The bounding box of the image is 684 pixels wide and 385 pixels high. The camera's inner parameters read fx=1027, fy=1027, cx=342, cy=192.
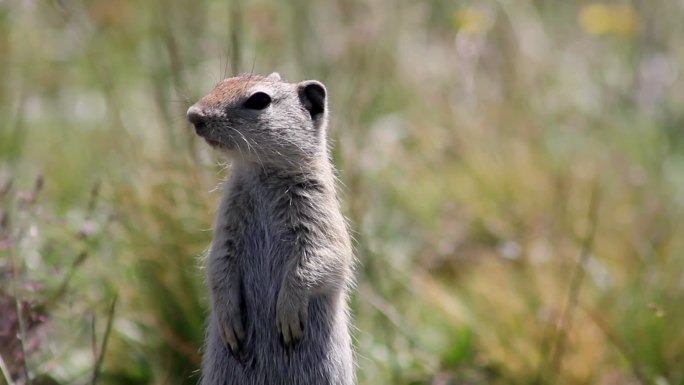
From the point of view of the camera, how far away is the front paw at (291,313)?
3275mm

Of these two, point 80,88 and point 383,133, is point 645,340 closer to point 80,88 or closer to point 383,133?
point 383,133

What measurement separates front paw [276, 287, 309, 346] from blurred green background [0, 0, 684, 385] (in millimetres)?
542

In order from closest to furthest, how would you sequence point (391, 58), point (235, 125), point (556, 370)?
1. point (235, 125)
2. point (556, 370)
3. point (391, 58)

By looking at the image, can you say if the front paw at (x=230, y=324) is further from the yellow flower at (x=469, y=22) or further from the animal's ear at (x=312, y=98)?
the yellow flower at (x=469, y=22)

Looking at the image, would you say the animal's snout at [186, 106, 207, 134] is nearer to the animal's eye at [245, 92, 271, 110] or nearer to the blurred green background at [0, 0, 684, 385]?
the animal's eye at [245, 92, 271, 110]

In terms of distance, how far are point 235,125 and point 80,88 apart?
187 inches

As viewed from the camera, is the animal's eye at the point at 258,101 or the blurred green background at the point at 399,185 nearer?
the animal's eye at the point at 258,101

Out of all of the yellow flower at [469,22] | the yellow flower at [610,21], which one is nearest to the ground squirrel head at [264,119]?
the yellow flower at [469,22]

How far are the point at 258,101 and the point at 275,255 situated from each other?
509mm

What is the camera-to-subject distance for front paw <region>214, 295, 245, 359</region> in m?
3.32

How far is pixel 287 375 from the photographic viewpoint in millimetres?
3350

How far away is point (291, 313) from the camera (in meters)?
3.28

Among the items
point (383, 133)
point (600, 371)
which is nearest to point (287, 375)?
point (600, 371)

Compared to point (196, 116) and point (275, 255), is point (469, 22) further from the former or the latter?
point (196, 116)
